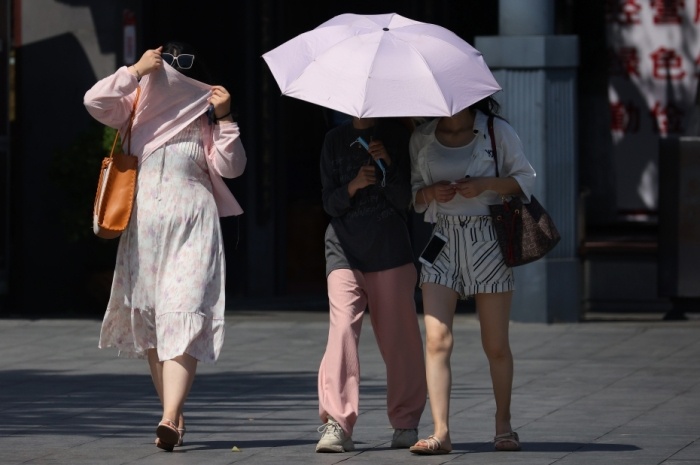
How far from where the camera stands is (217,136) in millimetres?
7750

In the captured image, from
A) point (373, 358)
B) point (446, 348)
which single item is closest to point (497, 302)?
point (446, 348)

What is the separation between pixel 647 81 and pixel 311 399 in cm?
665

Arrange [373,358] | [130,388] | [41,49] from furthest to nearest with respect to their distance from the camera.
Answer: [41,49]
[373,358]
[130,388]

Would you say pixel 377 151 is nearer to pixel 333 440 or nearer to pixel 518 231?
pixel 518 231

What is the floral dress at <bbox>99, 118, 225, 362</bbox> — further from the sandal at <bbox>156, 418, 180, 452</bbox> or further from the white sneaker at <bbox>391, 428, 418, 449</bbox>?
the white sneaker at <bbox>391, 428, 418, 449</bbox>

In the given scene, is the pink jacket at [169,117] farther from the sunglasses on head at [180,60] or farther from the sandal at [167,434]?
the sandal at [167,434]

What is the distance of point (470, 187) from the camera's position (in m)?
7.47

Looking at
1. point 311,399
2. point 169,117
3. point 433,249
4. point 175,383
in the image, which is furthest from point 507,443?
point 311,399

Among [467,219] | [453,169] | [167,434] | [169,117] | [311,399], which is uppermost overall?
[169,117]

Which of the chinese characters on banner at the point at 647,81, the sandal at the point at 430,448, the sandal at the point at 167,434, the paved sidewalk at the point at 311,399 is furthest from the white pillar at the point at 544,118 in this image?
the sandal at the point at 167,434

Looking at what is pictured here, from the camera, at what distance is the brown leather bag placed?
757cm

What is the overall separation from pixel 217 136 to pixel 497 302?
1451mm

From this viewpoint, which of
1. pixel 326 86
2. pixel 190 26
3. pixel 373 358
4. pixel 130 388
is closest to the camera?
pixel 326 86

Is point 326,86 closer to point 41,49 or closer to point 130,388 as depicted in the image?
point 130,388
